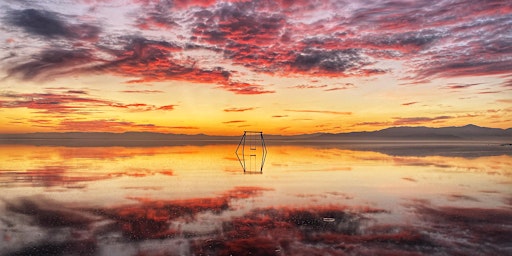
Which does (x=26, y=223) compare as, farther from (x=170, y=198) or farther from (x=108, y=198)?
(x=170, y=198)

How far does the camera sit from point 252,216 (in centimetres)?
1766

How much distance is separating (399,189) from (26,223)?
68.8ft

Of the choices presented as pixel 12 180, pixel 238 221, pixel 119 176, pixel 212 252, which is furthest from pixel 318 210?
pixel 12 180

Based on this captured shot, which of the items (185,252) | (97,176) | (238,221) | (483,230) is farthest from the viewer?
(97,176)

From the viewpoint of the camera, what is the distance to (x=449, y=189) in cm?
2617

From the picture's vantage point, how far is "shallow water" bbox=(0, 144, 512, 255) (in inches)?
527

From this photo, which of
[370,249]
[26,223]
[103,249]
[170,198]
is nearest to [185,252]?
[103,249]

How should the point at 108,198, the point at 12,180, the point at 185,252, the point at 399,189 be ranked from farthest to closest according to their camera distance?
the point at 12,180 → the point at 399,189 → the point at 108,198 → the point at 185,252

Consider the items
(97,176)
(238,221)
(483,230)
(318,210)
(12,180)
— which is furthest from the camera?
(97,176)

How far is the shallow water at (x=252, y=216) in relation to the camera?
43.9 feet

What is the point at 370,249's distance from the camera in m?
13.1

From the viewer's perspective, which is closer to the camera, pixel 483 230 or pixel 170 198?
pixel 483 230

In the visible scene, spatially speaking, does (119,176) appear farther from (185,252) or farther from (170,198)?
(185,252)

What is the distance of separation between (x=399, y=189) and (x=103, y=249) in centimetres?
1930
